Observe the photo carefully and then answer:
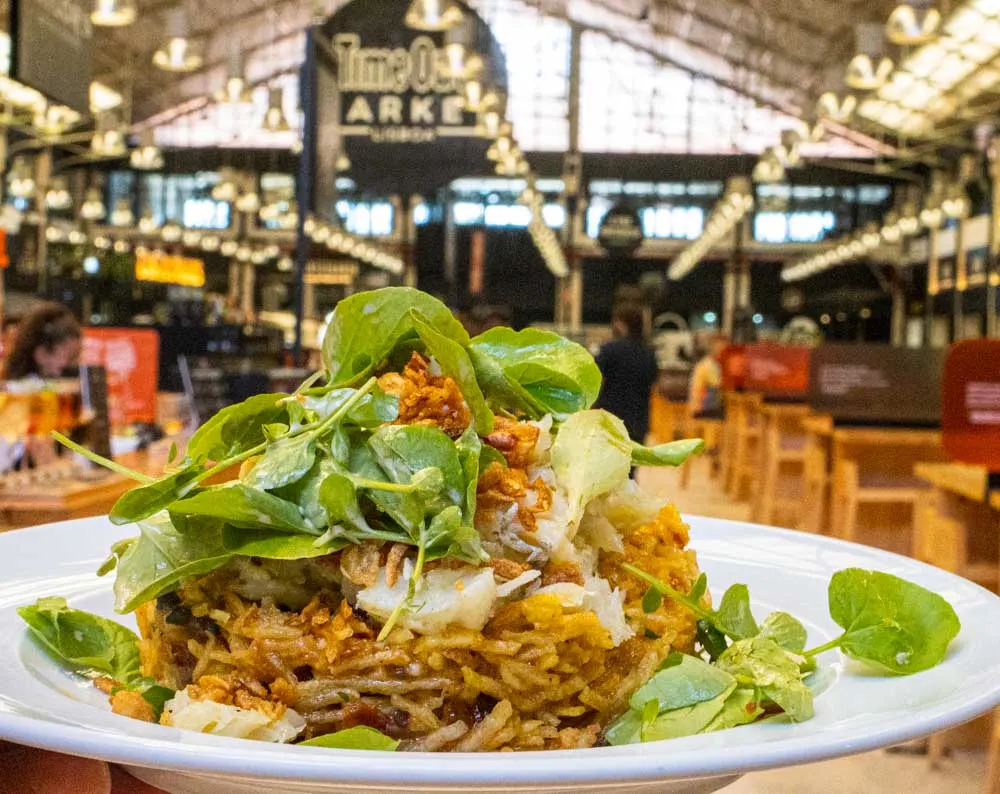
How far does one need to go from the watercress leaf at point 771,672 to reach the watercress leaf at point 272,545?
0.30 meters

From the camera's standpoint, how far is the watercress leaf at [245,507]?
777 millimetres

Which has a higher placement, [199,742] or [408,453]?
[408,453]

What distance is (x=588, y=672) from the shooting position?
0.82 meters

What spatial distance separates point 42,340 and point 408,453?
4.79 metres

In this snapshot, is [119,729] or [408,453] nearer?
[119,729]

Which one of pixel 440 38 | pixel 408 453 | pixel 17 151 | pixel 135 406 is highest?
pixel 17 151

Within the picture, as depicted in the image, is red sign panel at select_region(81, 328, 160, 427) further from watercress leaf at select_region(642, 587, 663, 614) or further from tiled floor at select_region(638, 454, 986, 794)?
watercress leaf at select_region(642, 587, 663, 614)

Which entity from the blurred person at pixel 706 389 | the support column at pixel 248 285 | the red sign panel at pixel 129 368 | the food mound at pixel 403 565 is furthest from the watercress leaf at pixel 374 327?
the support column at pixel 248 285

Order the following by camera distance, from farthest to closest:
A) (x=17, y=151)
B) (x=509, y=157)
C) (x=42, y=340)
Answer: (x=17, y=151), (x=509, y=157), (x=42, y=340)

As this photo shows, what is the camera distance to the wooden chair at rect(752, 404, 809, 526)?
8484 millimetres

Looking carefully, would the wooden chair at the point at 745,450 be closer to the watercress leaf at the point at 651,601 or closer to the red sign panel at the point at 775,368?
the red sign panel at the point at 775,368

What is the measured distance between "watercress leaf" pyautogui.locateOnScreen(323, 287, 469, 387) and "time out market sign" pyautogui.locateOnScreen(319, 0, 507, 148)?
458 centimetres

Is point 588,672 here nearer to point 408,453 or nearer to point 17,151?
point 408,453

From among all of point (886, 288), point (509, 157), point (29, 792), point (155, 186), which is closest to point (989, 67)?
point (509, 157)
